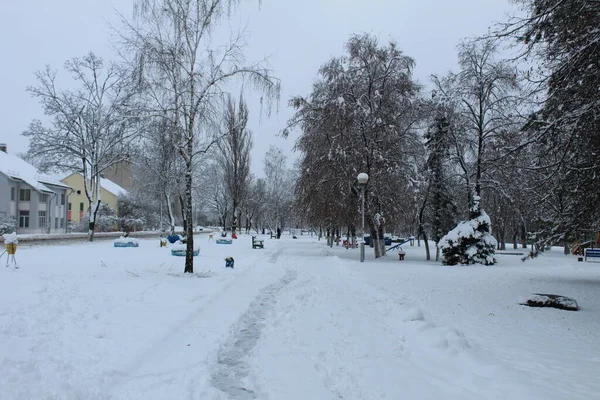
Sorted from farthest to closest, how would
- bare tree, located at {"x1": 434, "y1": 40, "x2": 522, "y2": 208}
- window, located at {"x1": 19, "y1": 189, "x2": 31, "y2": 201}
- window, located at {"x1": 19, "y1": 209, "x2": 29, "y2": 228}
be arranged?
window, located at {"x1": 19, "y1": 209, "x2": 29, "y2": 228}
window, located at {"x1": 19, "y1": 189, "x2": 31, "y2": 201}
bare tree, located at {"x1": 434, "y1": 40, "x2": 522, "y2": 208}

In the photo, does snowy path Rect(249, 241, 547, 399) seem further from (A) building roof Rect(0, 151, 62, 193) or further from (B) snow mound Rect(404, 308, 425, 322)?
(A) building roof Rect(0, 151, 62, 193)

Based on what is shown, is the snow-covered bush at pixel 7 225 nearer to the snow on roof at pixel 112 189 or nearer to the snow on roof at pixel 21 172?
the snow on roof at pixel 21 172

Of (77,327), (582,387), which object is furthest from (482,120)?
(77,327)

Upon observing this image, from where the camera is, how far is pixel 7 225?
108 feet

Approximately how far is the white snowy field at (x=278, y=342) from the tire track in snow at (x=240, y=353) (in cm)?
2

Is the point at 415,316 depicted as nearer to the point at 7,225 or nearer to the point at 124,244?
the point at 124,244

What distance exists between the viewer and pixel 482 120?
2048 centimetres

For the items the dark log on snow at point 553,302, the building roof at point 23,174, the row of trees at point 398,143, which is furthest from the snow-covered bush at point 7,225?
the dark log on snow at point 553,302

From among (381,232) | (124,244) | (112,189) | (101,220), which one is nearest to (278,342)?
(381,232)

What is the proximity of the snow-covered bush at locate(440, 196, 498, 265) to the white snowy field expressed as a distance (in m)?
8.97

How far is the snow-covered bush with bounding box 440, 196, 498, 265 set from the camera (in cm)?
1997

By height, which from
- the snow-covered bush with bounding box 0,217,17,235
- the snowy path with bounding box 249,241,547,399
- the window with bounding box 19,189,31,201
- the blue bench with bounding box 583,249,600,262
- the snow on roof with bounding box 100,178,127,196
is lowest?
the blue bench with bounding box 583,249,600,262

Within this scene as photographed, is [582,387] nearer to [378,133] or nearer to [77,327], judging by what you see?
[77,327]

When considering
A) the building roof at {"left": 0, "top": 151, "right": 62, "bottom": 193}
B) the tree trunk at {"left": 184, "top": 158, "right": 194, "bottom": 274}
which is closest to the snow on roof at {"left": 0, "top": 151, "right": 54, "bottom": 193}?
the building roof at {"left": 0, "top": 151, "right": 62, "bottom": 193}
